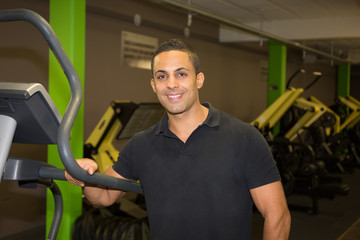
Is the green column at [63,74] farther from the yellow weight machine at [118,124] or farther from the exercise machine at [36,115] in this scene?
the exercise machine at [36,115]

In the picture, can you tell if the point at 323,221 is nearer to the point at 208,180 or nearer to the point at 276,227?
the point at 276,227

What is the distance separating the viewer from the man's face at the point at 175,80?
174 centimetres

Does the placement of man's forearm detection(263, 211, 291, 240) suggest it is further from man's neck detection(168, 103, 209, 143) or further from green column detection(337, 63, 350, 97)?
green column detection(337, 63, 350, 97)

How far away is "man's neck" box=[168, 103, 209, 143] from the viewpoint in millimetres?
1821

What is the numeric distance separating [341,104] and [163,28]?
4.63m

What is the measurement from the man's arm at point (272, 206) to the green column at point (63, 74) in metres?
2.00

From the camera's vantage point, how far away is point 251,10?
6.32 meters

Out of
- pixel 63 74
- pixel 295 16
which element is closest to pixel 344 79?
pixel 295 16

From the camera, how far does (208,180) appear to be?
1.69m

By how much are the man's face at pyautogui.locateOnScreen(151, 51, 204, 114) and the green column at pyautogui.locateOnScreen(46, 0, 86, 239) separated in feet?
5.49

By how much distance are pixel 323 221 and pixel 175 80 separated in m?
4.09

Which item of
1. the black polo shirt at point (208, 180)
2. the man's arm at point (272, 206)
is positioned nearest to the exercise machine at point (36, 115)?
the black polo shirt at point (208, 180)

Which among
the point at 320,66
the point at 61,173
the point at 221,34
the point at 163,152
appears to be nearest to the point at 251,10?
the point at 221,34

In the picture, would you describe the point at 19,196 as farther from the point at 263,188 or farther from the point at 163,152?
the point at 263,188
